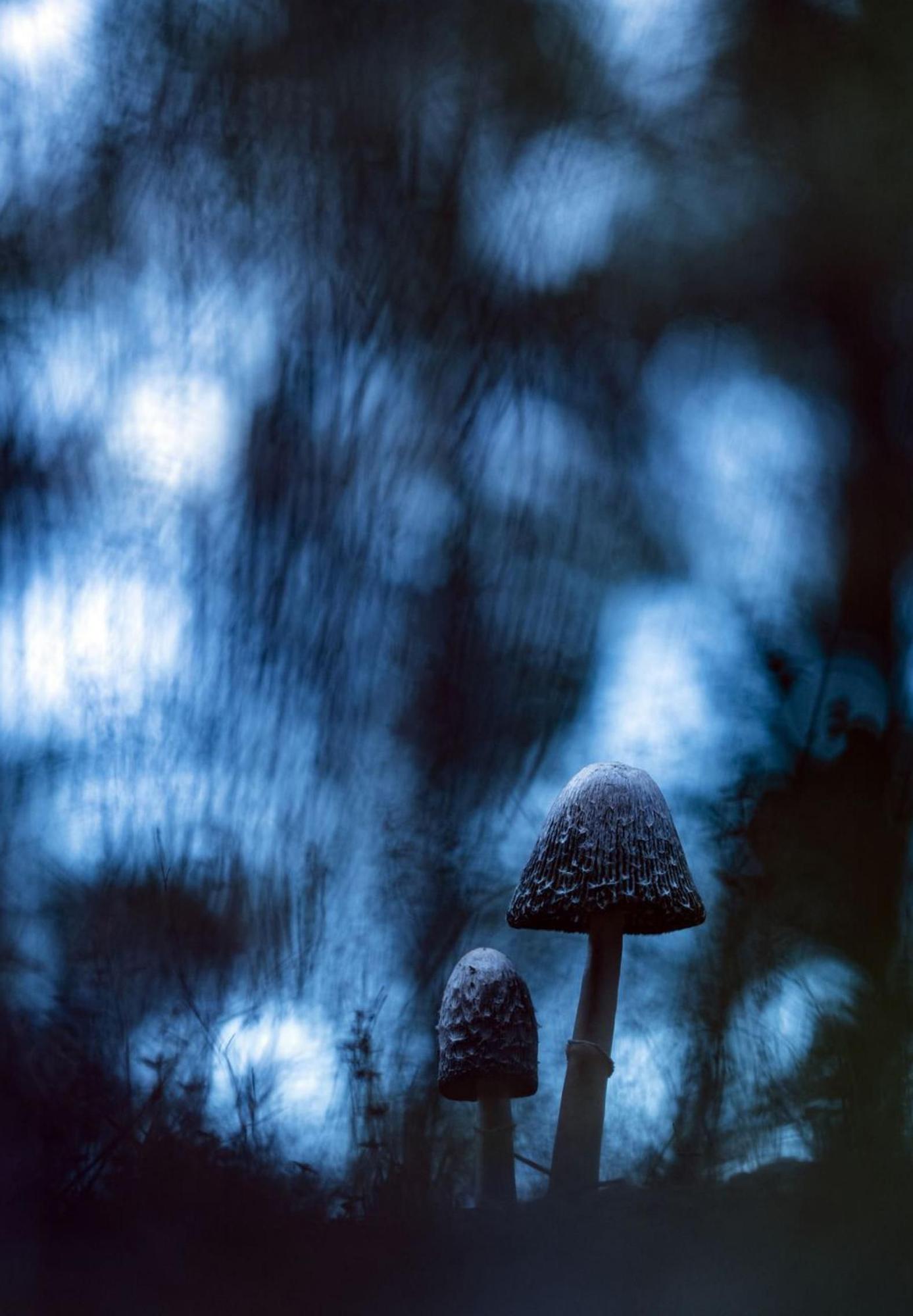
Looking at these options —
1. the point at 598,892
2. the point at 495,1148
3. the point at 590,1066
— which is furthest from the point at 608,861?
the point at 495,1148

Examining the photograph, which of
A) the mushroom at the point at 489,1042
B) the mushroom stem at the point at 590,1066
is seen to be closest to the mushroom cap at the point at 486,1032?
the mushroom at the point at 489,1042

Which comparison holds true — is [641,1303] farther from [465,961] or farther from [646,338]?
[646,338]

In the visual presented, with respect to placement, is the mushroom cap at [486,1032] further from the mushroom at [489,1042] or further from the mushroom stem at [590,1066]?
the mushroom stem at [590,1066]

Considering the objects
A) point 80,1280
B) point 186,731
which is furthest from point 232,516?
point 80,1280

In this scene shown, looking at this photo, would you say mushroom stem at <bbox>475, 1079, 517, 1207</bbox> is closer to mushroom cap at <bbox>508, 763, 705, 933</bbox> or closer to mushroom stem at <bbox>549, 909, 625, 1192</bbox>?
mushroom stem at <bbox>549, 909, 625, 1192</bbox>

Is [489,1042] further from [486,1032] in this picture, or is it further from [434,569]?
[434,569]
